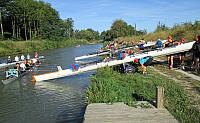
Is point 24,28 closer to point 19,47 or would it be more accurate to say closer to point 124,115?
point 19,47

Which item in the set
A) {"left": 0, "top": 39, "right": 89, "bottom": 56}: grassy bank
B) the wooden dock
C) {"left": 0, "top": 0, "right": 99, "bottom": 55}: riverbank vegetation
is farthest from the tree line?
the wooden dock

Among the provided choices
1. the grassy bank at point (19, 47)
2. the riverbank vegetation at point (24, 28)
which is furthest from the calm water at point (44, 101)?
the riverbank vegetation at point (24, 28)

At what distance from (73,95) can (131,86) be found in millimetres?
4420

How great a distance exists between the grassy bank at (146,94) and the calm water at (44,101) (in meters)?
1.55

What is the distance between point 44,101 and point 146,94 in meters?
6.67

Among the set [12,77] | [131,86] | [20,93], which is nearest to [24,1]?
[12,77]

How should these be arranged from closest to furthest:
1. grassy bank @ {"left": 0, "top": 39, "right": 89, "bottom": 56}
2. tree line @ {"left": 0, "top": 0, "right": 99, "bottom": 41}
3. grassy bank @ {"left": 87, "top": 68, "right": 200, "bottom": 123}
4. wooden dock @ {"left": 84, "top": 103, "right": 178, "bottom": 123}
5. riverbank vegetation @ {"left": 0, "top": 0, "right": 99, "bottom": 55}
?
1. wooden dock @ {"left": 84, "top": 103, "right": 178, "bottom": 123}
2. grassy bank @ {"left": 87, "top": 68, "right": 200, "bottom": 123}
3. grassy bank @ {"left": 0, "top": 39, "right": 89, "bottom": 56}
4. riverbank vegetation @ {"left": 0, "top": 0, "right": 99, "bottom": 55}
5. tree line @ {"left": 0, "top": 0, "right": 99, "bottom": 41}

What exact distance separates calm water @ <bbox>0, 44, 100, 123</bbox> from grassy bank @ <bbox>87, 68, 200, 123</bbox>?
1.55 meters

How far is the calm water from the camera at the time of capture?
14406mm

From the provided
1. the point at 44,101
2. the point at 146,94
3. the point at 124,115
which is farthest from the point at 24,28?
the point at 124,115

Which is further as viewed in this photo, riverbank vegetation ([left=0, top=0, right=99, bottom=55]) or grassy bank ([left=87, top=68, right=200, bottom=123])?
riverbank vegetation ([left=0, top=0, right=99, bottom=55])

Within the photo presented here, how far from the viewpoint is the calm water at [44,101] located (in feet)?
47.3

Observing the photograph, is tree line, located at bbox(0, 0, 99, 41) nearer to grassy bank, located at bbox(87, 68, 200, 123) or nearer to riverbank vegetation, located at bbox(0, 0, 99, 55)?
riverbank vegetation, located at bbox(0, 0, 99, 55)

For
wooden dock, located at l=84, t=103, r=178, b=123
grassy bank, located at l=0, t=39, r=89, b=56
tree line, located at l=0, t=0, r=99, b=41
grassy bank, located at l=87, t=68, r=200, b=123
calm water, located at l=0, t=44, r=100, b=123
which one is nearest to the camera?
wooden dock, located at l=84, t=103, r=178, b=123
